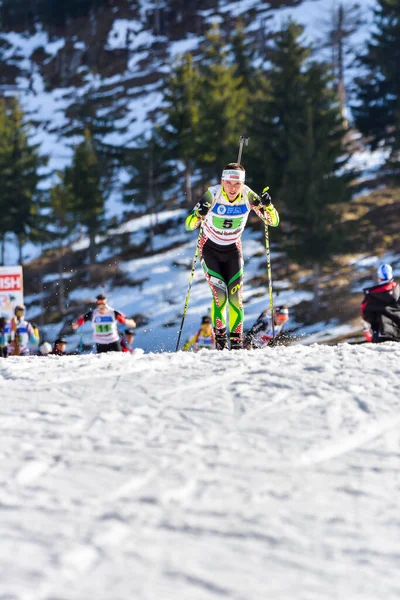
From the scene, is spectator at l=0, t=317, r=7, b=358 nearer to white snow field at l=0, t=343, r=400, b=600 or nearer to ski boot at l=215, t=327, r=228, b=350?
ski boot at l=215, t=327, r=228, b=350

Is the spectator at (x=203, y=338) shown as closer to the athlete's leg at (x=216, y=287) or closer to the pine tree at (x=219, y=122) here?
the athlete's leg at (x=216, y=287)

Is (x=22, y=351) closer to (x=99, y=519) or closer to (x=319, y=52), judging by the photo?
(x=99, y=519)

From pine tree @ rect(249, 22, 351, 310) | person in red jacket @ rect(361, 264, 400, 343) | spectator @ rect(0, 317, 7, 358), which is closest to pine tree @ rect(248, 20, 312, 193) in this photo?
pine tree @ rect(249, 22, 351, 310)

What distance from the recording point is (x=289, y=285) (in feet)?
98.3

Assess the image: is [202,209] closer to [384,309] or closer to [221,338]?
[221,338]

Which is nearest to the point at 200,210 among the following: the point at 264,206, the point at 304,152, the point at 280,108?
the point at 264,206

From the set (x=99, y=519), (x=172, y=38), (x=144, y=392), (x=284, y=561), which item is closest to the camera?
(x=284, y=561)

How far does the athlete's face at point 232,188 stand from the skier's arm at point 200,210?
192 millimetres

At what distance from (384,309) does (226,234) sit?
279 cm

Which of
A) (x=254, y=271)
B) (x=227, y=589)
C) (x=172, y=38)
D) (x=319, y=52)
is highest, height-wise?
(x=172, y=38)

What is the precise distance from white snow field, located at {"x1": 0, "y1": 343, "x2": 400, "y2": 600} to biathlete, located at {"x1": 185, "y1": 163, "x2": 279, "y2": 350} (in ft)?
7.36

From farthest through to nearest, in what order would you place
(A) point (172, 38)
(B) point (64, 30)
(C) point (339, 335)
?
(B) point (64, 30), (A) point (172, 38), (C) point (339, 335)

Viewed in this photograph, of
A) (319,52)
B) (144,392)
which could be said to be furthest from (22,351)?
(319,52)

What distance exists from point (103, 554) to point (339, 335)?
22892 millimetres
